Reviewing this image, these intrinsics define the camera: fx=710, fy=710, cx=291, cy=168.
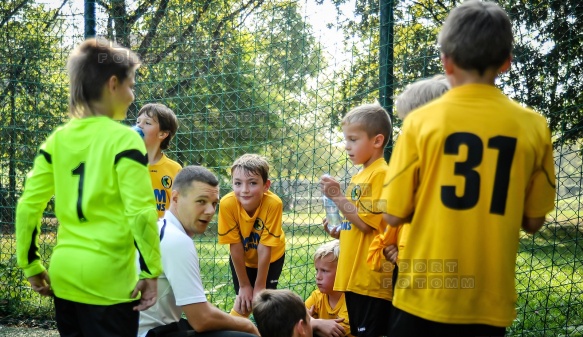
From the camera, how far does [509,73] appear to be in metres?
4.62

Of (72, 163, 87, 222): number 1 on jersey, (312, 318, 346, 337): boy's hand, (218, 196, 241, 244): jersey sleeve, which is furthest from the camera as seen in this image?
(218, 196, 241, 244): jersey sleeve

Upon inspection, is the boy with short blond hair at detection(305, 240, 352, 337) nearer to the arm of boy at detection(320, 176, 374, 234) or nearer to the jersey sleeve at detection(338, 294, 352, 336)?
the jersey sleeve at detection(338, 294, 352, 336)

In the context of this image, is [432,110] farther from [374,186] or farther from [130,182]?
[374,186]

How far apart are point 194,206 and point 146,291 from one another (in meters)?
0.63

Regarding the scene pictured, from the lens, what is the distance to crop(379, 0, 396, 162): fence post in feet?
14.7

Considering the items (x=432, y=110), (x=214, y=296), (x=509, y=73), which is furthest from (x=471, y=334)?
(x=214, y=296)

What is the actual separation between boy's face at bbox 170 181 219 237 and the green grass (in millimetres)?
2154

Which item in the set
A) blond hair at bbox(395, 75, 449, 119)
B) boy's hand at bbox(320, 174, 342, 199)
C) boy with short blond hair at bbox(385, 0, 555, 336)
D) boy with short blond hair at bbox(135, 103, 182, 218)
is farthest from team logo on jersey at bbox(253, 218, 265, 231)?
boy with short blond hair at bbox(385, 0, 555, 336)

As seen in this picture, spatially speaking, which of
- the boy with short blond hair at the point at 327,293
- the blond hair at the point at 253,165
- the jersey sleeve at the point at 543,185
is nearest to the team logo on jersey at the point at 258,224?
the blond hair at the point at 253,165

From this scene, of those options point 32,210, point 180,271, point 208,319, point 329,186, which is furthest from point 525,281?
point 32,210

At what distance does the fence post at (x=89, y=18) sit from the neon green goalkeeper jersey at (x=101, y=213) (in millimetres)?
3152

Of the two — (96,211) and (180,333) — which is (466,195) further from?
(180,333)

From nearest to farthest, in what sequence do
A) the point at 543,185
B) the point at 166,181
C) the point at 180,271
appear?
the point at 543,185, the point at 180,271, the point at 166,181

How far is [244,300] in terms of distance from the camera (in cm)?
412
